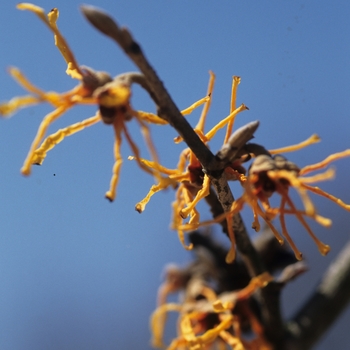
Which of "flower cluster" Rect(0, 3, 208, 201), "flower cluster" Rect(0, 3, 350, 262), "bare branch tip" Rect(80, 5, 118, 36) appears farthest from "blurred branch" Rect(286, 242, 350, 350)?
"bare branch tip" Rect(80, 5, 118, 36)

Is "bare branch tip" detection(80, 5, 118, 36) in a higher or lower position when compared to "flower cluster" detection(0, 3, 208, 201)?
higher

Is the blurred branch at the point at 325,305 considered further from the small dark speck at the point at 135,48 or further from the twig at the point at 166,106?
the small dark speck at the point at 135,48

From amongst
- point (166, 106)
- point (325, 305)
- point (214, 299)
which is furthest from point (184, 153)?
point (325, 305)

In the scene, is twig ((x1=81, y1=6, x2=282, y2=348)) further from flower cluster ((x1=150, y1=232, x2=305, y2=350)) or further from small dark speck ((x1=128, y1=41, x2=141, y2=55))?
flower cluster ((x1=150, y1=232, x2=305, y2=350))

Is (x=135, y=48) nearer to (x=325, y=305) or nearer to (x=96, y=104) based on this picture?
(x=96, y=104)

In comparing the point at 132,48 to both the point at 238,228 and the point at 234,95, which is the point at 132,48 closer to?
the point at 234,95

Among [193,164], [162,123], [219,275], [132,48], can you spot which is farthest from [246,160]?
[219,275]

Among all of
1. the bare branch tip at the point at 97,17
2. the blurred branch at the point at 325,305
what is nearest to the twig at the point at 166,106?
the bare branch tip at the point at 97,17

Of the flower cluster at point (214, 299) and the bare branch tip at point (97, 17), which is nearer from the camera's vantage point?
the bare branch tip at point (97, 17)
